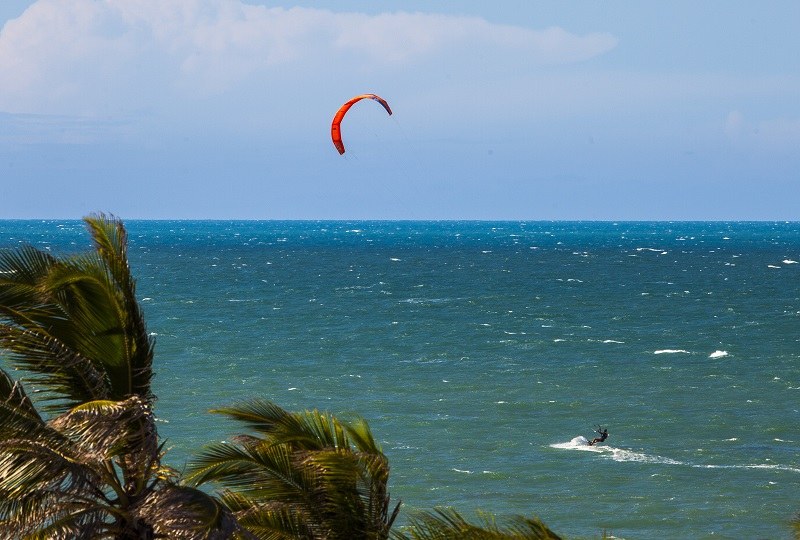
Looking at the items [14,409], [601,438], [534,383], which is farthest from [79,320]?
[534,383]

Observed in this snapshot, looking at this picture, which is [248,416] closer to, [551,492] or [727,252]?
[551,492]

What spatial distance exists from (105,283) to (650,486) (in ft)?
75.0

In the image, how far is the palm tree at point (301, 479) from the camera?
454 inches

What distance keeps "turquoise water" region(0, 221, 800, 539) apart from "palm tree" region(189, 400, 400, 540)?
18.4 ft

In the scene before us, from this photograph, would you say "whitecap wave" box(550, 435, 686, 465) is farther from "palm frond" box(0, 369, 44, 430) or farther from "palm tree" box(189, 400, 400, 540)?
"palm frond" box(0, 369, 44, 430)

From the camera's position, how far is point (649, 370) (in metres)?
52.6

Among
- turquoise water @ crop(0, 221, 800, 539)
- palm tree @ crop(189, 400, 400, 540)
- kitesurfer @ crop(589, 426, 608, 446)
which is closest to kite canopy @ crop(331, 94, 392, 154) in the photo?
turquoise water @ crop(0, 221, 800, 539)

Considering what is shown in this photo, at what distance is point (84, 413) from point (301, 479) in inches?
98.7

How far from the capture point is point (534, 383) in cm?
4872

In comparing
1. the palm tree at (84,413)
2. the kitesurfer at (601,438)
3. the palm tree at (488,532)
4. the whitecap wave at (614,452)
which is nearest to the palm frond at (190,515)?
the palm tree at (84,413)

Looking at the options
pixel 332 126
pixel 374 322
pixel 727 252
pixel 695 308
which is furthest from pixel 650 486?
pixel 727 252

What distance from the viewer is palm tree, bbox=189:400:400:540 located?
1154cm

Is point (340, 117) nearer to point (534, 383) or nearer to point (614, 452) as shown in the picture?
point (614, 452)

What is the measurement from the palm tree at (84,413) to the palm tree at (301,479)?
2.25 feet
